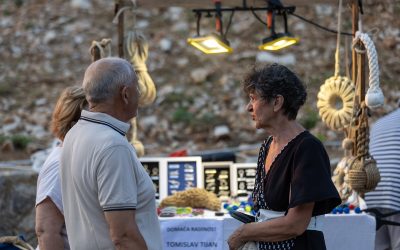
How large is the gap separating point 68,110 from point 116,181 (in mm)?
893

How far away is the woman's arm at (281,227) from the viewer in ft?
9.37

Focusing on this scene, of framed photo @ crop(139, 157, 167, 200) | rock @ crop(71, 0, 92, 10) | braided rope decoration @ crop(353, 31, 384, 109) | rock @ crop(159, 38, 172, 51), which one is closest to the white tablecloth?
braided rope decoration @ crop(353, 31, 384, 109)

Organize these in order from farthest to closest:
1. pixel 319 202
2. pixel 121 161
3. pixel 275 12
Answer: pixel 275 12, pixel 319 202, pixel 121 161

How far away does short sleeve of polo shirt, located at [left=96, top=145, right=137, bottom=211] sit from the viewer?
104 inches

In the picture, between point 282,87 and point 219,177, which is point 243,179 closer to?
point 219,177

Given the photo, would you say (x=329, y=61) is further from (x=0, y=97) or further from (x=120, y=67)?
(x=120, y=67)

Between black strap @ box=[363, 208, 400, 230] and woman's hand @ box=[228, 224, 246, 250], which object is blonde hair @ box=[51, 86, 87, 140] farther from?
black strap @ box=[363, 208, 400, 230]

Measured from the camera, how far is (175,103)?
11.9m

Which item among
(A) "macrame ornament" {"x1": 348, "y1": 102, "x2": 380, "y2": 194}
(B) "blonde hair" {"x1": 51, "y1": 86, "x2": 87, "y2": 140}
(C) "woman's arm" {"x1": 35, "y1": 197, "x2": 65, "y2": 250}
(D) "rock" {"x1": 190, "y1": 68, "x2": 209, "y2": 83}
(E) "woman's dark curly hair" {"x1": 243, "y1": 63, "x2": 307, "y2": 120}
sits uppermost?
(E) "woman's dark curly hair" {"x1": 243, "y1": 63, "x2": 307, "y2": 120}

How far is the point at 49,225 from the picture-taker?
329 centimetres

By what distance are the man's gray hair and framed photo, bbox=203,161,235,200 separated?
2.73 metres

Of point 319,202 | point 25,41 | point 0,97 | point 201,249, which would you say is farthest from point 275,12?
point 25,41

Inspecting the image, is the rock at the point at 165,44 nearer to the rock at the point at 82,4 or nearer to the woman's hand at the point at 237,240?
the rock at the point at 82,4

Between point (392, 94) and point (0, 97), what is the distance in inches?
243
